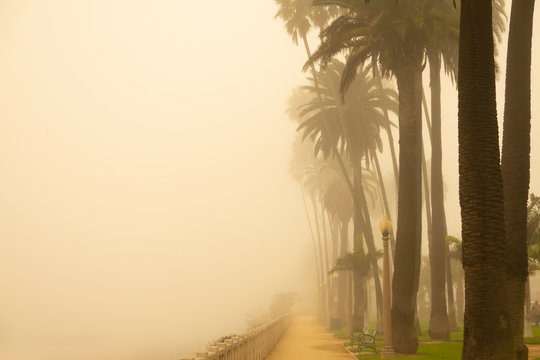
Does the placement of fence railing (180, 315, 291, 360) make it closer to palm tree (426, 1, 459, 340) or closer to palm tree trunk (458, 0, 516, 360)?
palm tree trunk (458, 0, 516, 360)

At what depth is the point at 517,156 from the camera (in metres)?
16.4

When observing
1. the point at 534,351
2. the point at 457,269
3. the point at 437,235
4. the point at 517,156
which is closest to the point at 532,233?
the point at 437,235

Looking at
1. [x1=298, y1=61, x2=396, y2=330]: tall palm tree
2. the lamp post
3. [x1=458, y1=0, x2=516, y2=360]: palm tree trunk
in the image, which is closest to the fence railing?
the lamp post

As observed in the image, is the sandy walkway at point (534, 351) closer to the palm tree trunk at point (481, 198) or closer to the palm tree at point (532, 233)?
the palm tree at point (532, 233)

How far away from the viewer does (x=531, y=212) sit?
3294cm

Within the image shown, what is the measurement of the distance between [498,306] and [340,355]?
13815mm

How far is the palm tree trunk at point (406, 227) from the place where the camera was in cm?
2414

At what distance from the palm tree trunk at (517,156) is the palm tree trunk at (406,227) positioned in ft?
27.8

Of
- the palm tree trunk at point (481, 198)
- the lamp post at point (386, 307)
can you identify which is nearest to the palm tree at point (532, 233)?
the lamp post at point (386, 307)

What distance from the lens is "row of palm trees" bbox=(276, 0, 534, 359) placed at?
12.2m

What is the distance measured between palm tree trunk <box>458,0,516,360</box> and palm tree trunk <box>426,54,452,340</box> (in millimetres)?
19155

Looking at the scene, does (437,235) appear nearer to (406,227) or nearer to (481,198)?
(406,227)

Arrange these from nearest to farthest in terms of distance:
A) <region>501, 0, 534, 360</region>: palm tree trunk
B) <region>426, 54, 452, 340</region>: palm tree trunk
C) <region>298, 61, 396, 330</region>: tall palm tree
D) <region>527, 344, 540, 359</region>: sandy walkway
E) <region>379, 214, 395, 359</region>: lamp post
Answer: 1. <region>501, 0, 534, 360</region>: palm tree trunk
2. <region>527, 344, 540, 359</region>: sandy walkway
3. <region>379, 214, 395, 359</region>: lamp post
4. <region>426, 54, 452, 340</region>: palm tree trunk
5. <region>298, 61, 396, 330</region>: tall palm tree

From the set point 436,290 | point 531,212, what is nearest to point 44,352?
point 436,290
